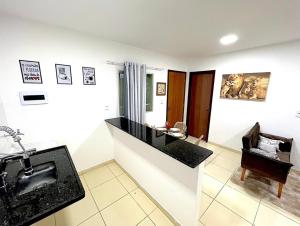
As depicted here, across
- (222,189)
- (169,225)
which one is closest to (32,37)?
(169,225)

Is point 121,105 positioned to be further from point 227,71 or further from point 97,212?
point 227,71

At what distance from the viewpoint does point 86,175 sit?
2529 millimetres

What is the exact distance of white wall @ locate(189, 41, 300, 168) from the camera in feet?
8.33

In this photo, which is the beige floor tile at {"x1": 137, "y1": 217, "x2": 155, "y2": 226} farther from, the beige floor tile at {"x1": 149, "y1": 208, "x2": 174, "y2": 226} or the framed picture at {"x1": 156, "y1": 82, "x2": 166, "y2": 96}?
the framed picture at {"x1": 156, "y1": 82, "x2": 166, "y2": 96}

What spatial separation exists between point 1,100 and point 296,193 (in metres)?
4.46

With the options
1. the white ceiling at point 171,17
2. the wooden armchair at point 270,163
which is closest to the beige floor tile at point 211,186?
the wooden armchair at point 270,163

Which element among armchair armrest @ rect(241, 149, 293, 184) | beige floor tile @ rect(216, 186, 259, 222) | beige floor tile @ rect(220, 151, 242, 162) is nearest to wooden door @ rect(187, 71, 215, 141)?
beige floor tile @ rect(220, 151, 242, 162)

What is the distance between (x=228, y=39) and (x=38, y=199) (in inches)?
128

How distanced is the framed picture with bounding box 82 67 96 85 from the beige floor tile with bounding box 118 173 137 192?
70.7 inches

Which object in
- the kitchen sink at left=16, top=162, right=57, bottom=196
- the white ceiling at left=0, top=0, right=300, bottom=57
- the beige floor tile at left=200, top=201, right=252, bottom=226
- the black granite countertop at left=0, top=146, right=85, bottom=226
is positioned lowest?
the beige floor tile at left=200, top=201, right=252, bottom=226

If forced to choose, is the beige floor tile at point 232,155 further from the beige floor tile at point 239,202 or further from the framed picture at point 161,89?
the framed picture at point 161,89

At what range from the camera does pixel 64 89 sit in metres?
2.16

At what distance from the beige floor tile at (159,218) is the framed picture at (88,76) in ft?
7.40

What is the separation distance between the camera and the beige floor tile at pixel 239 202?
1.78 m
